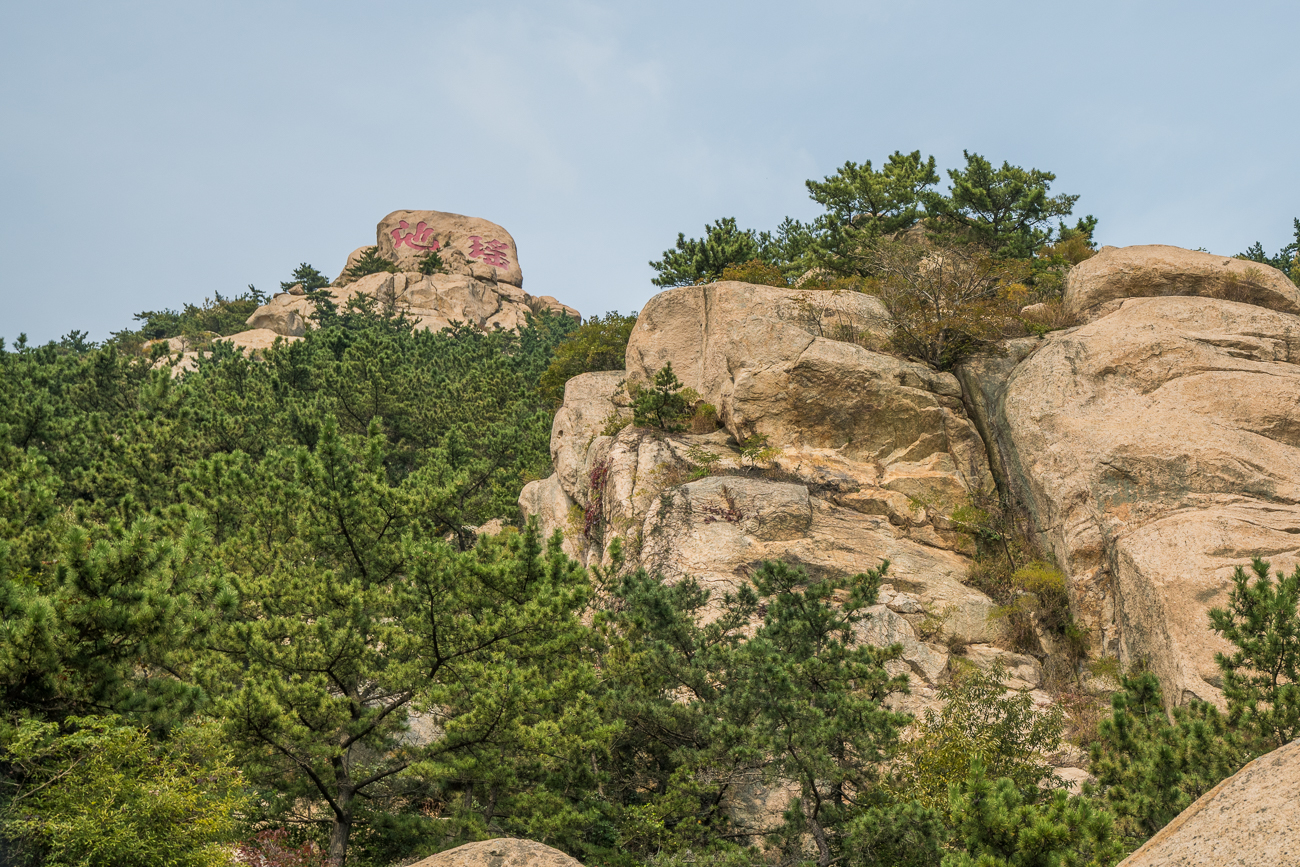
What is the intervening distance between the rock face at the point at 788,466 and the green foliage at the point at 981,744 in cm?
369

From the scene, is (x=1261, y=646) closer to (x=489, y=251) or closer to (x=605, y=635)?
(x=605, y=635)

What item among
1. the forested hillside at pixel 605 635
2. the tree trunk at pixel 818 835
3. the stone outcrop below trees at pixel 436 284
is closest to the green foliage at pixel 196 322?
the stone outcrop below trees at pixel 436 284

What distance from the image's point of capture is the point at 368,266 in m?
64.9

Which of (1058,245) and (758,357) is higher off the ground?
(1058,245)

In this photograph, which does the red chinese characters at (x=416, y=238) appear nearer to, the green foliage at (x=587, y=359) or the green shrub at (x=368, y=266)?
the green shrub at (x=368, y=266)

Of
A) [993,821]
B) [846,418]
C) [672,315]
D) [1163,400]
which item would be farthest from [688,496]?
[993,821]

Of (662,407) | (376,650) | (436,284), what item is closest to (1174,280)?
(662,407)

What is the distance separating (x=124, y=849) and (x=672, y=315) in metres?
20.8

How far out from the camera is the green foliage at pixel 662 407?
23844 millimetres

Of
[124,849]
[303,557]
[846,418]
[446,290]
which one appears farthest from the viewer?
[446,290]

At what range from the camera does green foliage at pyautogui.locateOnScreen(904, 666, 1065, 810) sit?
39.9 feet

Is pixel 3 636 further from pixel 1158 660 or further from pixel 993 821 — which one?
pixel 1158 660

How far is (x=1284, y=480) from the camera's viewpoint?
17.5 metres

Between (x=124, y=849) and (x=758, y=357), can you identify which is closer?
(x=124, y=849)
